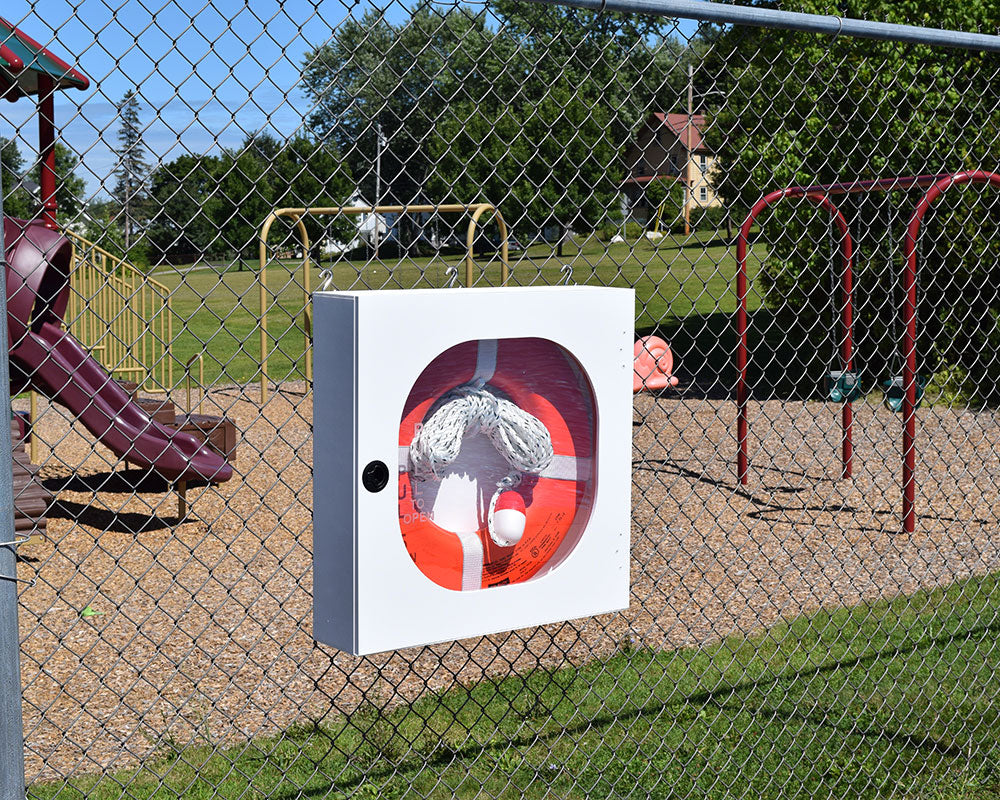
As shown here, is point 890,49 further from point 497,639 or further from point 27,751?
point 27,751

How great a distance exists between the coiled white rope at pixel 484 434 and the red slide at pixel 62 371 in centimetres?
414

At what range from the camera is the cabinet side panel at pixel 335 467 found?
1946mm

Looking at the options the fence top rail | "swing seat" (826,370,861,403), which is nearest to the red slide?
"swing seat" (826,370,861,403)

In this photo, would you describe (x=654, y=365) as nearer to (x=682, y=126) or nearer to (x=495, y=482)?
(x=682, y=126)

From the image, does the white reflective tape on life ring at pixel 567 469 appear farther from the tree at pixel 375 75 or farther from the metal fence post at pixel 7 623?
the metal fence post at pixel 7 623

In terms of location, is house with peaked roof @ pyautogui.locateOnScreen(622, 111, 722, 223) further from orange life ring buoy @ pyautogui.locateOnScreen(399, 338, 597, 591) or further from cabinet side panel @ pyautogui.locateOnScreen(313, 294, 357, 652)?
cabinet side panel @ pyautogui.locateOnScreen(313, 294, 357, 652)

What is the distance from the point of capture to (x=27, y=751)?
12.0 feet

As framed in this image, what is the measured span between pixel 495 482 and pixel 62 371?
4995 millimetres

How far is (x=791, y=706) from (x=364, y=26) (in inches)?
100

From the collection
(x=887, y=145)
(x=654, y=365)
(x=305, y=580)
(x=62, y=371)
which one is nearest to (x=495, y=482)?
(x=305, y=580)

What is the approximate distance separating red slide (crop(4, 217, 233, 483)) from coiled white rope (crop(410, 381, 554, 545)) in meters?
4.14

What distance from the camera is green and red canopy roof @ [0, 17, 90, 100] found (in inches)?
233

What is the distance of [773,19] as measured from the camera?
2.46 metres

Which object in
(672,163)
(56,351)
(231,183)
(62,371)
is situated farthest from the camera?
(56,351)
